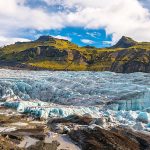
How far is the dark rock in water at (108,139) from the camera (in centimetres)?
3494

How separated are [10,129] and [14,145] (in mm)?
7265

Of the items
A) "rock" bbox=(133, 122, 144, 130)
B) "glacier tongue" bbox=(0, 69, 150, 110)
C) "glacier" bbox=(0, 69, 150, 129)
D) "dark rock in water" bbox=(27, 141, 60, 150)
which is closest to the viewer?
"dark rock in water" bbox=(27, 141, 60, 150)

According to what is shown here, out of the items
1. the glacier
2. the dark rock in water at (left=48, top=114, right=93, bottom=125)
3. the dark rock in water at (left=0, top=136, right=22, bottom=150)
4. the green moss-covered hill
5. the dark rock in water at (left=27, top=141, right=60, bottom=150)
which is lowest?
the dark rock in water at (left=27, top=141, right=60, bottom=150)

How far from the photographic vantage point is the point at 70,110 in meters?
51.6

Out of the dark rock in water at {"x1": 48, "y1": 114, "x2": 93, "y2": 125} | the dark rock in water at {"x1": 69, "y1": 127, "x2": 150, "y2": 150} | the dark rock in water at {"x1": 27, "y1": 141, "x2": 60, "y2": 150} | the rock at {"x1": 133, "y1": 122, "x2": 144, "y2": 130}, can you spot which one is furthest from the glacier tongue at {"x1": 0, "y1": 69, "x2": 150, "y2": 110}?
the dark rock in water at {"x1": 27, "y1": 141, "x2": 60, "y2": 150}

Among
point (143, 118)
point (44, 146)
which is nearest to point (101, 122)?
point (143, 118)

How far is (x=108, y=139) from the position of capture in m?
36.2

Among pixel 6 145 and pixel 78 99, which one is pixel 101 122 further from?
pixel 78 99

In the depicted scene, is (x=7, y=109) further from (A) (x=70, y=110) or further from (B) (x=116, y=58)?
(B) (x=116, y=58)

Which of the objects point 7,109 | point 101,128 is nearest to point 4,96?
point 7,109

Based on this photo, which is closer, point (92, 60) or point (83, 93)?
point (83, 93)

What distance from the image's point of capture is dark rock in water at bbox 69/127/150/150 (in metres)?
34.9

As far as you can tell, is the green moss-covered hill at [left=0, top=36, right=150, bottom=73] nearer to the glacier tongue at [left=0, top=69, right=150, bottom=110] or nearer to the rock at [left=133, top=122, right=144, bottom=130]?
the glacier tongue at [left=0, top=69, right=150, bottom=110]

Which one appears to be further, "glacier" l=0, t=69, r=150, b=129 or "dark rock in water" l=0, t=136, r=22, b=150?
"glacier" l=0, t=69, r=150, b=129
